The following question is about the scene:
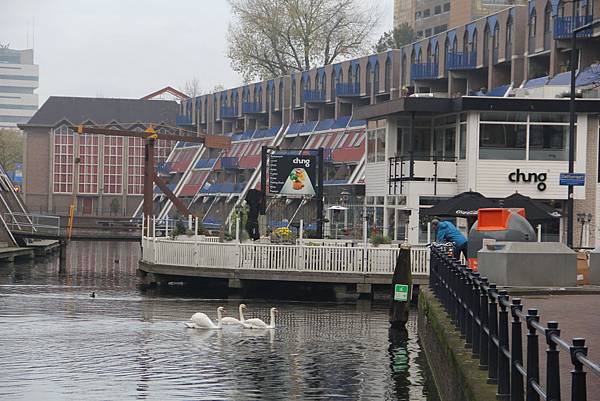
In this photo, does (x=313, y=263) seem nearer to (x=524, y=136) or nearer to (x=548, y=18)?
(x=524, y=136)

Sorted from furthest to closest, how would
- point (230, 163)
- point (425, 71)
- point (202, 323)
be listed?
point (230, 163), point (425, 71), point (202, 323)

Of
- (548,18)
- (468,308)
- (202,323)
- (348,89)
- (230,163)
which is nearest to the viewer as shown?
(468,308)

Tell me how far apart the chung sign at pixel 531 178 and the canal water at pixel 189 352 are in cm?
979

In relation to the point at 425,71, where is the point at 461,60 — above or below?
above

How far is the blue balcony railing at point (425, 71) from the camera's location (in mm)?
82500

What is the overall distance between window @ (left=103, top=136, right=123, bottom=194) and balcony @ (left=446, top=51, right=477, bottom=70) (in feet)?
167

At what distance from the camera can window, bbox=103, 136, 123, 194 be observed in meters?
124

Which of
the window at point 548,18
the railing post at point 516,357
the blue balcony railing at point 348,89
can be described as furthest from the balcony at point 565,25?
the railing post at point 516,357

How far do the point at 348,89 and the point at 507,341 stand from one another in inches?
3209

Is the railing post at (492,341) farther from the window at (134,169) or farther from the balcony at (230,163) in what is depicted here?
the window at (134,169)

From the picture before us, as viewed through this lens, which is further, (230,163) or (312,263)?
(230,163)

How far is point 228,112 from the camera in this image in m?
113

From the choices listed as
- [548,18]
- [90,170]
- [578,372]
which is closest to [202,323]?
[578,372]

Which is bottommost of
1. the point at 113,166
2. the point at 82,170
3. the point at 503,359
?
the point at 503,359
